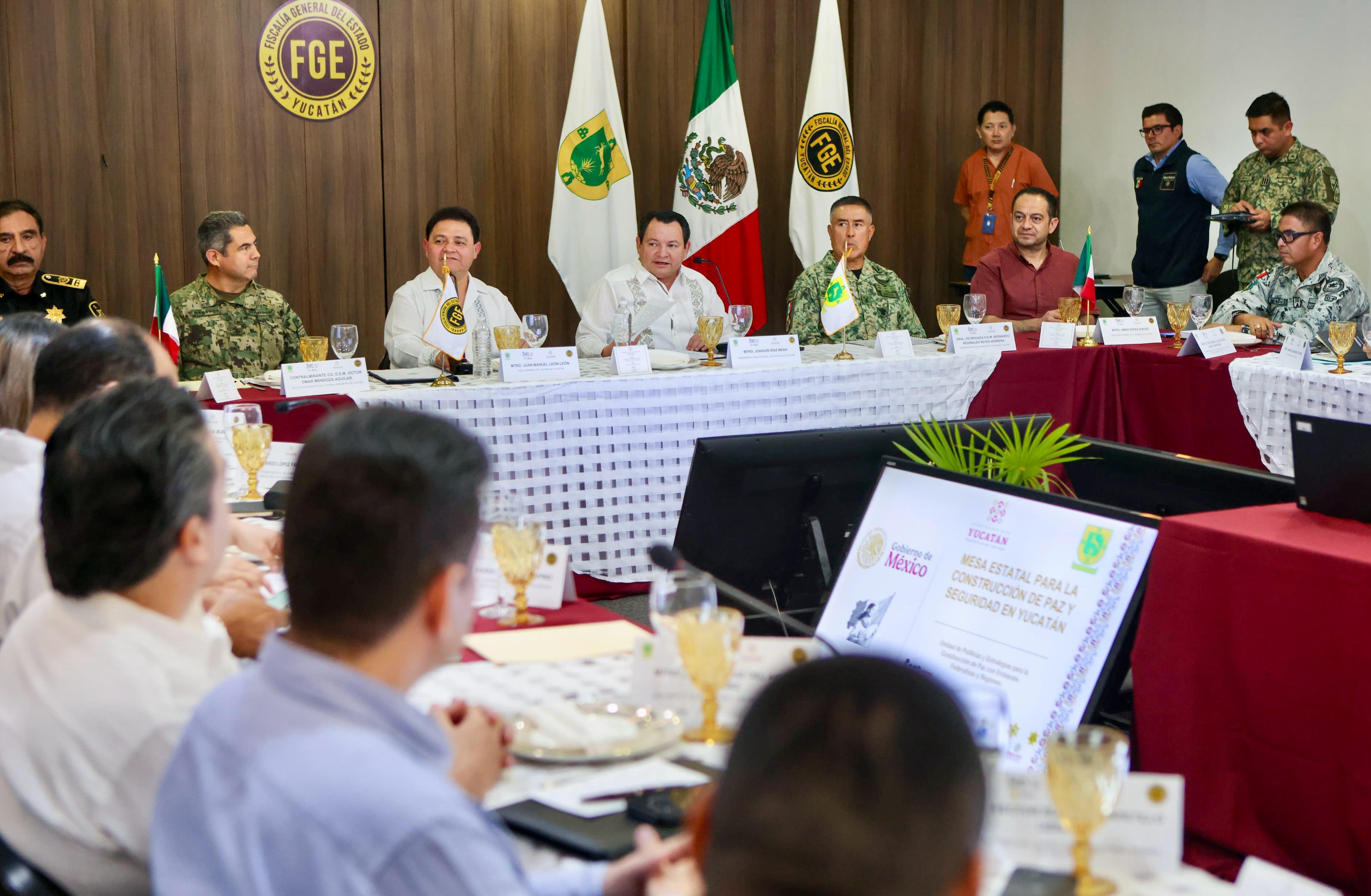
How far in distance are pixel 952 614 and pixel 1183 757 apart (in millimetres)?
433

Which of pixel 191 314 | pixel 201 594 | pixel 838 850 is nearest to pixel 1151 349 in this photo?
pixel 191 314

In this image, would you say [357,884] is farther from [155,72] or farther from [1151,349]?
[155,72]

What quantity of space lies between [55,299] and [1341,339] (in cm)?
426

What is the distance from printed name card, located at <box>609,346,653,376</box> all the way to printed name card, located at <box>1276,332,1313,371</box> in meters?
1.89

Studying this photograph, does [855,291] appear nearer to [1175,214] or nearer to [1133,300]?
[1133,300]

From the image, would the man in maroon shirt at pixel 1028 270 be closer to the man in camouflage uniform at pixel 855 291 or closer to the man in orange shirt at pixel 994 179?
the man in camouflage uniform at pixel 855 291

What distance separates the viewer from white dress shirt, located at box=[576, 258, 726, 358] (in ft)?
15.0

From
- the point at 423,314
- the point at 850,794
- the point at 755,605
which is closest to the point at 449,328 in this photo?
the point at 423,314

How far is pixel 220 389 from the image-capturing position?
323 cm

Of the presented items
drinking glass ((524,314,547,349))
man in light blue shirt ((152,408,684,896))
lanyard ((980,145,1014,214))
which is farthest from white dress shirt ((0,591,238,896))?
lanyard ((980,145,1014,214))

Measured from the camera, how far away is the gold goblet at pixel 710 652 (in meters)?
1.29

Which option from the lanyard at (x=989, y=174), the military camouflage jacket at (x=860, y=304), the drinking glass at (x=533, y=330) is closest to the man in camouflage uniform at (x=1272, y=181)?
the lanyard at (x=989, y=174)

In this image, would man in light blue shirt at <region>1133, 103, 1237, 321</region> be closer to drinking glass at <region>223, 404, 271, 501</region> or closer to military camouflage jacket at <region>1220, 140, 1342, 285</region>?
military camouflage jacket at <region>1220, 140, 1342, 285</region>

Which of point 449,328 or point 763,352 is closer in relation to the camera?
point 763,352
